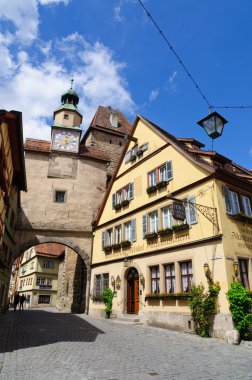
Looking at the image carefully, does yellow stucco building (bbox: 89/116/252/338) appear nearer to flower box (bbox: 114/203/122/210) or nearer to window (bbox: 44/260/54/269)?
flower box (bbox: 114/203/122/210)

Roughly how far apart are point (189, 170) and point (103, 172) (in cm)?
1280

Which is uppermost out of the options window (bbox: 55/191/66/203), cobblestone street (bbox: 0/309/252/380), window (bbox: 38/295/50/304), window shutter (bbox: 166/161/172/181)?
window (bbox: 55/191/66/203)

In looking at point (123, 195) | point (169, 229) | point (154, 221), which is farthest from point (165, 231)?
point (123, 195)

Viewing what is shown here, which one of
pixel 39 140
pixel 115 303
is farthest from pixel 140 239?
pixel 39 140

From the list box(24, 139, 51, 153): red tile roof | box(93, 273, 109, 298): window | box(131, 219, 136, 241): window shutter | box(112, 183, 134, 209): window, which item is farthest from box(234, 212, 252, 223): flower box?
box(24, 139, 51, 153): red tile roof

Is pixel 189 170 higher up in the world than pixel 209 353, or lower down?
higher up

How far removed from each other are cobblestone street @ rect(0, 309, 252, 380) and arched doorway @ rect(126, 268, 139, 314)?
543cm

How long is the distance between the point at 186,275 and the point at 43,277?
3428 cm

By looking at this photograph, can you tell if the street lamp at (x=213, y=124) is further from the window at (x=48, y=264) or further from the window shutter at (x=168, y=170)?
the window at (x=48, y=264)

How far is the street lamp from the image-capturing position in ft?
26.2

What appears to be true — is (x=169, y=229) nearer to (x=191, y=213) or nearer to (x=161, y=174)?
(x=191, y=213)

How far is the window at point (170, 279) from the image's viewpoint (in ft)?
44.5

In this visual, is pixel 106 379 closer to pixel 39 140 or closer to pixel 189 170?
pixel 189 170

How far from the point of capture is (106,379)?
555cm
